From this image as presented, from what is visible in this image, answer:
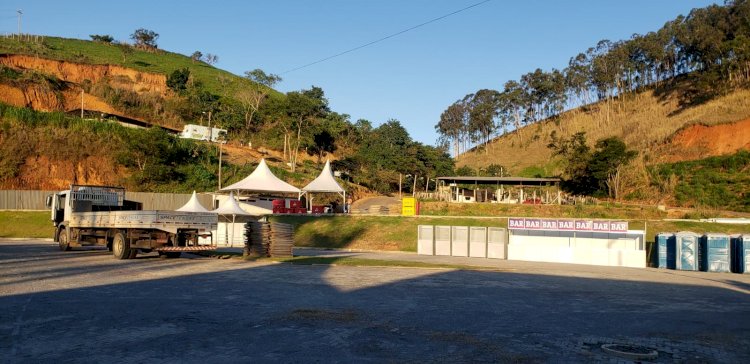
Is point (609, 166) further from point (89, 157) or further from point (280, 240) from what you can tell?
point (89, 157)

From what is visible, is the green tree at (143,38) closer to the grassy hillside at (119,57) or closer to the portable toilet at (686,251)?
the grassy hillside at (119,57)

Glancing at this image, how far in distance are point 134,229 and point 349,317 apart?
14488 millimetres

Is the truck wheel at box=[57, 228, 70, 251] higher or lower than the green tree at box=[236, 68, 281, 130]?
lower

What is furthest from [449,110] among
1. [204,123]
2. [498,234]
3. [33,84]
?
[498,234]

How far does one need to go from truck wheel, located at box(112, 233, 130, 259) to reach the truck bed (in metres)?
0.48

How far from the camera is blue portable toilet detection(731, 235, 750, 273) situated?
77.8ft

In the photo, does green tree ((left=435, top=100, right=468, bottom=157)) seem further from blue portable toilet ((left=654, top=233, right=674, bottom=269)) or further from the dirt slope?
blue portable toilet ((left=654, top=233, right=674, bottom=269))

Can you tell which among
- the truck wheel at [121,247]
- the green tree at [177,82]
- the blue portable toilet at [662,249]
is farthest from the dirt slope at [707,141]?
the green tree at [177,82]

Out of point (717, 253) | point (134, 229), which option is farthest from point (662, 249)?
point (134, 229)

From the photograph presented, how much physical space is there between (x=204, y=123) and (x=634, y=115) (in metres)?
71.7

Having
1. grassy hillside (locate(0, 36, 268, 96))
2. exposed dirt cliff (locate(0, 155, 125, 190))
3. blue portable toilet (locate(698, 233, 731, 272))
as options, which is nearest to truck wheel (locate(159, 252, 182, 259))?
blue portable toilet (locate(698, 233, 731, 272))

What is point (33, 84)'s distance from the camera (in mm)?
80188

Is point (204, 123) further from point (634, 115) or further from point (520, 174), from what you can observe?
point (634, 115)

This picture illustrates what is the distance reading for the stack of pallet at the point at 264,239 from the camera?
961 inches
